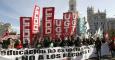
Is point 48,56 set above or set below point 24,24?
below

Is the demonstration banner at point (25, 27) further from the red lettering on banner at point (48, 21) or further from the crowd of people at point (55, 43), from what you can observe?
the red lettering on banner at point (48, 21)

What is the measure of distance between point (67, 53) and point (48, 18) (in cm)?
304

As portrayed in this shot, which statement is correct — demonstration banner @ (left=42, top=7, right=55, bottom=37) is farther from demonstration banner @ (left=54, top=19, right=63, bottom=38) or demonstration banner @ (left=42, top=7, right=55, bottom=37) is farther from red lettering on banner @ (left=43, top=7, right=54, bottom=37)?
demonstration banner @ (left=54, top=19, right=63, bottom=38)

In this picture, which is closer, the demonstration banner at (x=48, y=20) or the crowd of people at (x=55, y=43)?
the crowd of people at (x=55, y=43)

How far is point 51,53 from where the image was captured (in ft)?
76.6

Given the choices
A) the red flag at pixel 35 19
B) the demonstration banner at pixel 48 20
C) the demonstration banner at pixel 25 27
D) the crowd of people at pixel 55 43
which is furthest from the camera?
the demonstration banner at pixel 48 20

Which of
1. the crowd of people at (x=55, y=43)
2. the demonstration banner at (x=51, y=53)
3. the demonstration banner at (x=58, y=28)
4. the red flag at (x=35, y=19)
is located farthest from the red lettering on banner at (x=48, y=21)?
the demonstration banner at (x=58, y=28)

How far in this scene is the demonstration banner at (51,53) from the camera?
2133 centimetres

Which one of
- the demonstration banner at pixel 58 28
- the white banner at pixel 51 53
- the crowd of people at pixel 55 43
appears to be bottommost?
the white banner at pixel 51 53

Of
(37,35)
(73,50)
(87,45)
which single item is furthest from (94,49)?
(37,35)

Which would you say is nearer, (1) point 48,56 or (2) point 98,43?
(1) point 48,56

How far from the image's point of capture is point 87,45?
88.9ft

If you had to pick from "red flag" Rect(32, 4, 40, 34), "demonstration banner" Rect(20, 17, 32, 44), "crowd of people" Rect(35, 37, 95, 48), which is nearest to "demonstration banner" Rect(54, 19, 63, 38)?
"crowd of people" Rect(35, 37, 95, 48)

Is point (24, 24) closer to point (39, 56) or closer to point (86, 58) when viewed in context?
point (39, 56)
